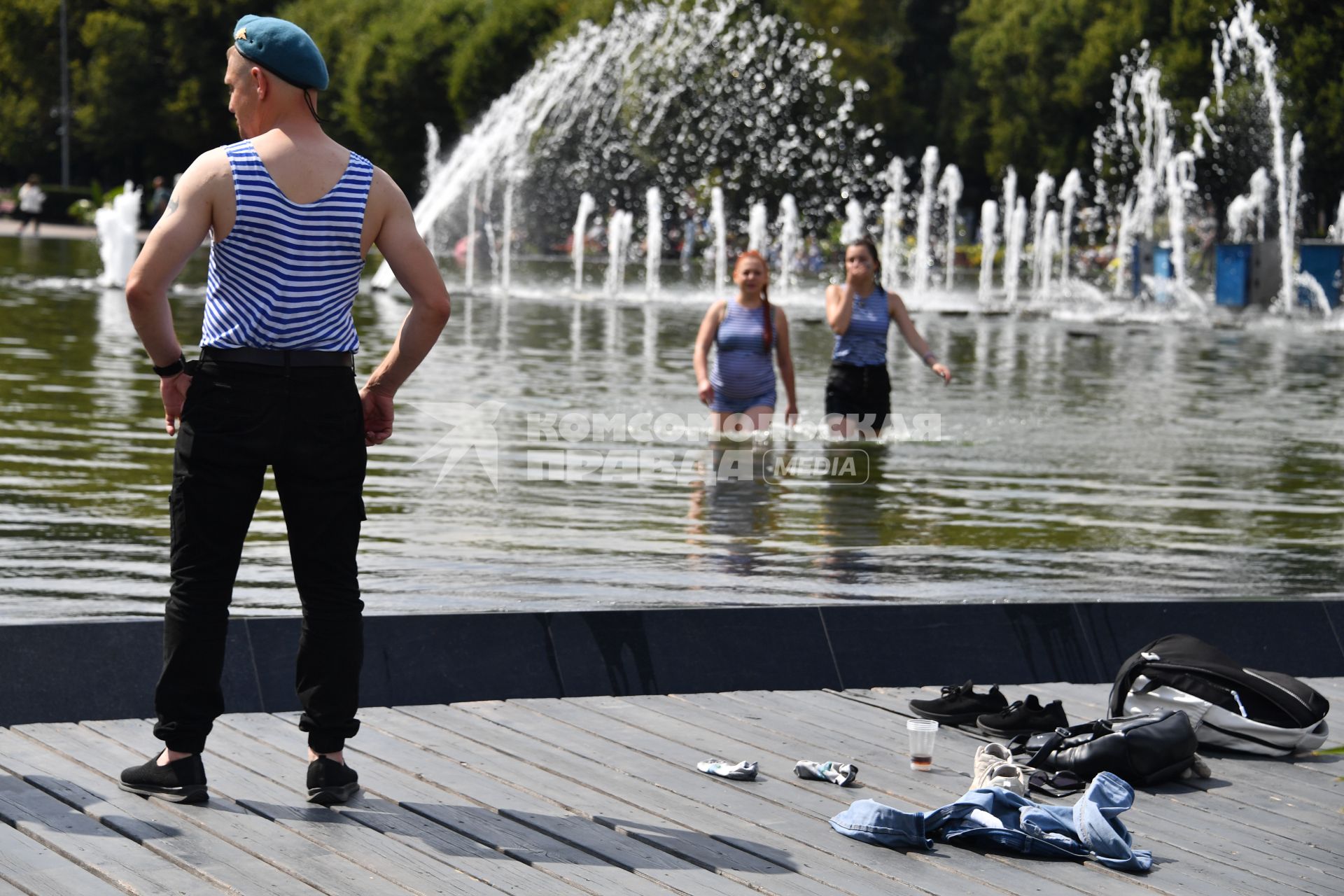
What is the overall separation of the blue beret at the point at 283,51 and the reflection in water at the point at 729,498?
343 centimetres

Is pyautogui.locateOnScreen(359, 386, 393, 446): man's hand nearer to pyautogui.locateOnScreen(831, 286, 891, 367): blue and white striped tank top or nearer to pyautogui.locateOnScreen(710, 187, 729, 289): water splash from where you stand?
Result: pyautogui.locateOnScreen(831, 286, 891, 367): blue and white striped tank top

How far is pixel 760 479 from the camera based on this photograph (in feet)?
39.4

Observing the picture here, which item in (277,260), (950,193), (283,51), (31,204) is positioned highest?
(950,193)

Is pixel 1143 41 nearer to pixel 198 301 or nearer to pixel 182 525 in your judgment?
pixel 198 301

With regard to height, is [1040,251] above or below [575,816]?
above

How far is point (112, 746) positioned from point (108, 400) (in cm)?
1061

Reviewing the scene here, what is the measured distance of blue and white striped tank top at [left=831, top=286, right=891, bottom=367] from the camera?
38.9 ft

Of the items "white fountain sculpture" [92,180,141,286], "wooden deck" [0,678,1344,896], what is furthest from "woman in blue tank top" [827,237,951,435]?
"white fountain sculpture" [92,180,141,286]

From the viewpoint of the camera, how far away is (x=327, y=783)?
454cm

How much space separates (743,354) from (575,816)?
24.7ft

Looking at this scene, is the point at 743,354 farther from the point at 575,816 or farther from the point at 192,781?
the point at 192,781

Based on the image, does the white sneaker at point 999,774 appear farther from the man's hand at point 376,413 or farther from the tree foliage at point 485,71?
the tree foliage at point 485,71

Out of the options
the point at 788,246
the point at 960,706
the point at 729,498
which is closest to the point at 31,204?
the point at 788,246

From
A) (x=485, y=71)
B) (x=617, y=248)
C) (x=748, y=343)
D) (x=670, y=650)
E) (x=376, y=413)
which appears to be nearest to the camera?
(x=376, y=413)
